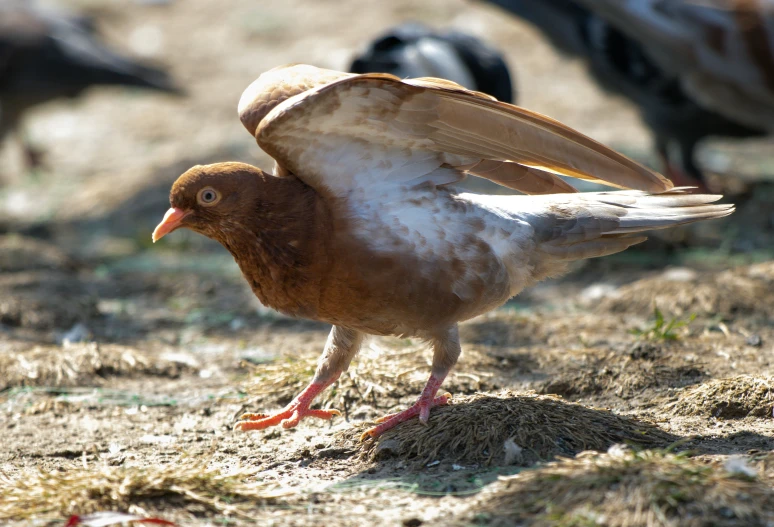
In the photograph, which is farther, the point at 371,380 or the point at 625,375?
the point at 371,380

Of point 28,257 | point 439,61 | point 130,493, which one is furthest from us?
point 439,61

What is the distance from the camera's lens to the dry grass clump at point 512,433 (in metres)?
2.97

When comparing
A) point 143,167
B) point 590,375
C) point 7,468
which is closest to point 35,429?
point 7,468

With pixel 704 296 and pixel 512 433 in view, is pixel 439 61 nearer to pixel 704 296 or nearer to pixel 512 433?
pixel 704 296

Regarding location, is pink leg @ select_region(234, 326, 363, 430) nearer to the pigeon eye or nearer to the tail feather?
the pigeon eye

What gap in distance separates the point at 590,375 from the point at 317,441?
116cm

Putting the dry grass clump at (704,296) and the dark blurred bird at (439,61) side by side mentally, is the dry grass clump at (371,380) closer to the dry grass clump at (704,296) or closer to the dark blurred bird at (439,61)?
the dry grass clump at (704,296)

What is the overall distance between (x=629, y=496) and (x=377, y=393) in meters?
1.49

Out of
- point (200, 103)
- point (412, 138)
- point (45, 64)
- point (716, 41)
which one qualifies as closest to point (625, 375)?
point (412, 138)

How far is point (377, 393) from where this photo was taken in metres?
3.72

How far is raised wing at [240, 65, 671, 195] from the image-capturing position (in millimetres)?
2879

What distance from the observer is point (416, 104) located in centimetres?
297

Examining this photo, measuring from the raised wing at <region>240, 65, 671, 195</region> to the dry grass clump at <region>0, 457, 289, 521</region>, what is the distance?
3.56ft

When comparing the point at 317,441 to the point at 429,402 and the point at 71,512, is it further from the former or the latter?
the point at 71,512
